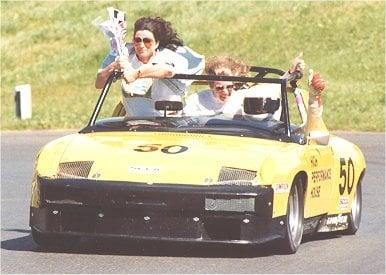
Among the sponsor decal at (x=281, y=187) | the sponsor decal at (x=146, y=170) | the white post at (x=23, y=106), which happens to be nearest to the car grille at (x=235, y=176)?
the sponsor decal at (x=281, y=187)

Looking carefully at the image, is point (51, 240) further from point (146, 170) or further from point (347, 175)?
point (347, 175)

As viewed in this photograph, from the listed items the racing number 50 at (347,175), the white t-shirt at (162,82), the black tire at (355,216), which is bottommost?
the black tire at (355,216)

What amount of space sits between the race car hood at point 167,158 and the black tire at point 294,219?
306mm

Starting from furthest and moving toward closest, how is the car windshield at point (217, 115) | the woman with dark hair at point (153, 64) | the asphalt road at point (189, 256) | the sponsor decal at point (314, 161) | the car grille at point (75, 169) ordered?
1. the woman with dark hair at point (153, 64)
2. the car windshield at point (217, 115)
3. the sponsor decal at point (314, 161)
4. the car grille at point (75, 169)
5. the asphalt road at point (189, 256)

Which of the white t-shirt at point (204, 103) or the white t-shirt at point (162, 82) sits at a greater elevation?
the white t-shirt at point (162, 82)

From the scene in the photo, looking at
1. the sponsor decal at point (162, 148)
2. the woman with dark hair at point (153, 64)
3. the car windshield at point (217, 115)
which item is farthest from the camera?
the woman with dark hair at point (153, 64)

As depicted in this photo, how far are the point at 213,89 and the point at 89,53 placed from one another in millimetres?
29838

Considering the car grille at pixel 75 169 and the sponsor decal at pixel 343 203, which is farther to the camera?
the sponsor decal at pixel 343 203

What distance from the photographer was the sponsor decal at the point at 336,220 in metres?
11.6

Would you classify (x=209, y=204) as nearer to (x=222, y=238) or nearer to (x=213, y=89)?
(x=222, y=238)

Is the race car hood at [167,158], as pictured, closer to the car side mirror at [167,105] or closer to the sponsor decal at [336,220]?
the car side mirror at [167,105]

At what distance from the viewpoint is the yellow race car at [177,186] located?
969cm

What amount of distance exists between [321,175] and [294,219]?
2.32 ft

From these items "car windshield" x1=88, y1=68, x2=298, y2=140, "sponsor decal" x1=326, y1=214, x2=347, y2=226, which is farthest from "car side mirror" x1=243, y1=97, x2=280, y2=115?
"sponsor decal" x1=326, y1=214, x2=347, y2=226
